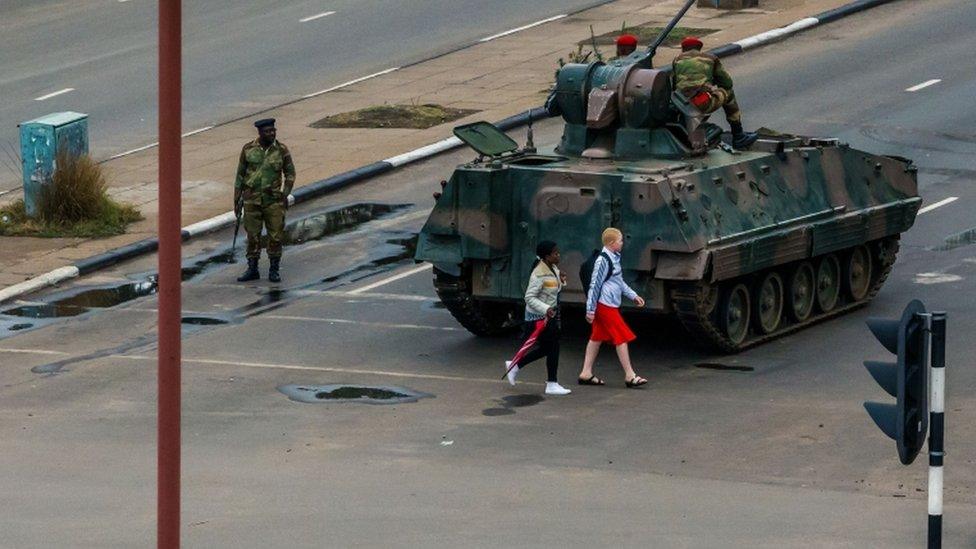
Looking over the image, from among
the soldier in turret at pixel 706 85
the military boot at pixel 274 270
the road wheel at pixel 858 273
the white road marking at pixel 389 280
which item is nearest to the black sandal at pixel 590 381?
the soldier in turret at pixel 706 85

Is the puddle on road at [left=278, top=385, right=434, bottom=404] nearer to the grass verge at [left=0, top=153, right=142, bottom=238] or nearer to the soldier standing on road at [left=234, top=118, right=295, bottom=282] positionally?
the soldier standing on road at [left=234, top=118, right=295, bottom=282]

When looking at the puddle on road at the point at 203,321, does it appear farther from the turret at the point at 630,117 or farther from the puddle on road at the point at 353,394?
the turret at the point at 630,117

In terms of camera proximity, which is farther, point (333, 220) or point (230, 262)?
point (333, 220)

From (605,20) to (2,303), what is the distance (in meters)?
16.8

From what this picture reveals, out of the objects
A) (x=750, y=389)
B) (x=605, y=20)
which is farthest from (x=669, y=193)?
(x=605, y=20)

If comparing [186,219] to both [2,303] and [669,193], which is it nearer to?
[2,303]

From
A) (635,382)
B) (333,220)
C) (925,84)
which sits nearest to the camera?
(635,382)

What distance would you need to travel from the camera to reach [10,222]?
2627 cm

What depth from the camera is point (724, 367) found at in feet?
65.0

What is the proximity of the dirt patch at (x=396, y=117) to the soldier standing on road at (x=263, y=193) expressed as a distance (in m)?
7.47

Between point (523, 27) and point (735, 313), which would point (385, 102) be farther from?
point (735, 313)

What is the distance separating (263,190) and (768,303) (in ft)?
20.1

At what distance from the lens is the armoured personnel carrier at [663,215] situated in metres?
19.7

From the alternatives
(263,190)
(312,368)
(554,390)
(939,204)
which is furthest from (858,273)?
(263,190)
